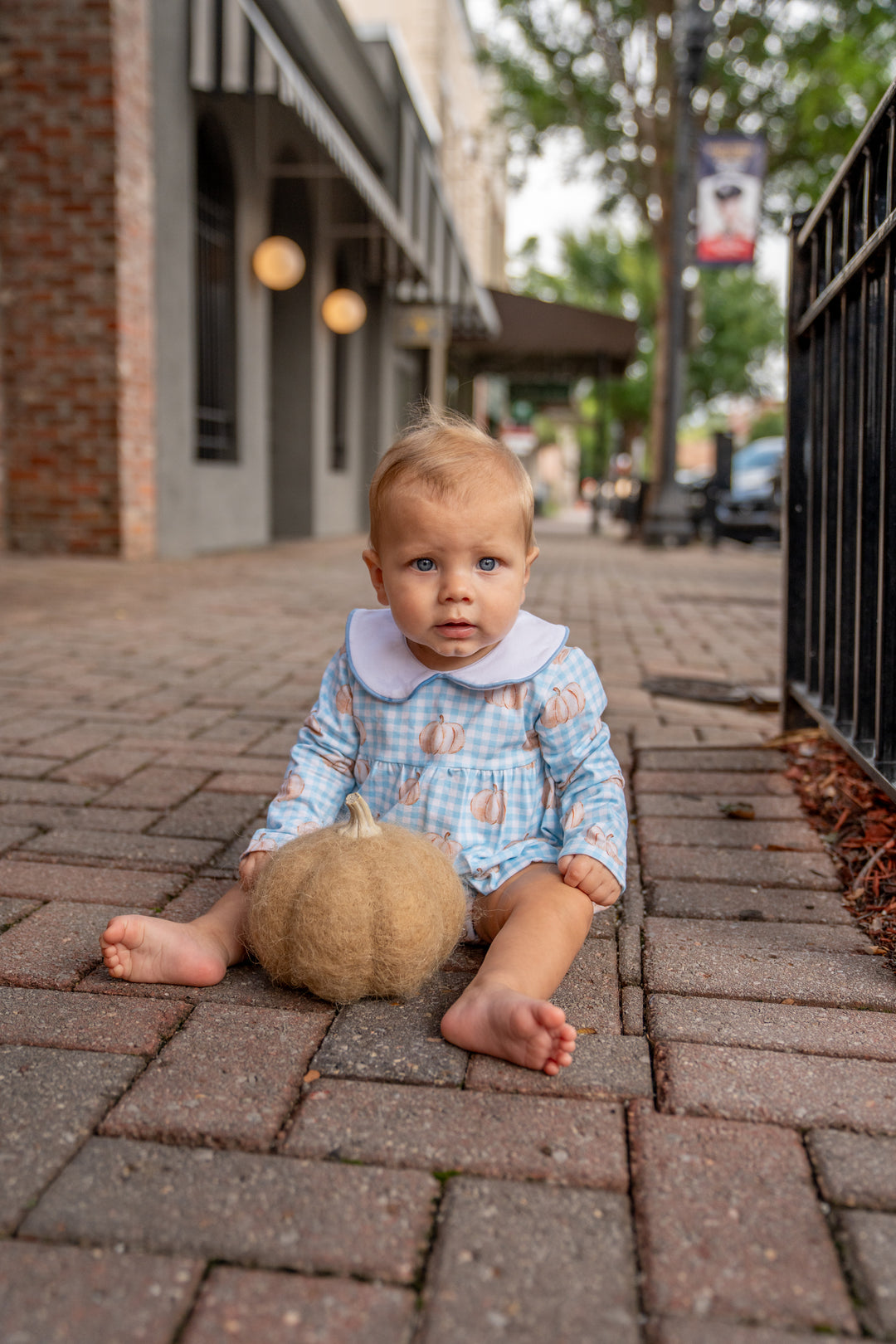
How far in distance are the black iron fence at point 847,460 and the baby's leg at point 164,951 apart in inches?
50.0

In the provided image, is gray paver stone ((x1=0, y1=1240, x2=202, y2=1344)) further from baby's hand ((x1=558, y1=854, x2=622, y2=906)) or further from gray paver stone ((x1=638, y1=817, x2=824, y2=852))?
gray paver stone ((x1=638, y1=817, x2=824, y2=852))

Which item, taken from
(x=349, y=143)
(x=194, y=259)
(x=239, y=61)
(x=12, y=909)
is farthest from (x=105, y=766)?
(x=349, y=143)

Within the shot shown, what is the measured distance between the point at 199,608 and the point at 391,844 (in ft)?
15.6

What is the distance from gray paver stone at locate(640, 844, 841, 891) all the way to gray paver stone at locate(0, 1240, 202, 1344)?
4.72 ft

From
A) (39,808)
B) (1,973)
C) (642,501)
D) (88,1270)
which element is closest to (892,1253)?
(88,1270)

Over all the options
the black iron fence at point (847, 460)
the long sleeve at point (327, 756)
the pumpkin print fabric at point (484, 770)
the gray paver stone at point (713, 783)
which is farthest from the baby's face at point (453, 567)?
the gray paver stone at point (713, 783)

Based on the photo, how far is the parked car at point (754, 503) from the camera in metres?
14.1

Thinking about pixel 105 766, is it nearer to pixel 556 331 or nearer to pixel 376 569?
pixel 376 569

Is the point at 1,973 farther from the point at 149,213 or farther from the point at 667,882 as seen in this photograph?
the point at 149,213

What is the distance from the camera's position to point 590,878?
→ 1853 mm

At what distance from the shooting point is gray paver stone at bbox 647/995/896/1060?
160 centimetres

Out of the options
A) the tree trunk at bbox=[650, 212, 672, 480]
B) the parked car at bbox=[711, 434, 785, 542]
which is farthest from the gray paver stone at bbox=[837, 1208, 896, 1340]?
the tree trunk at bbox=[650, 212, 672, 480]

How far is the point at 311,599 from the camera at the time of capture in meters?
6.95

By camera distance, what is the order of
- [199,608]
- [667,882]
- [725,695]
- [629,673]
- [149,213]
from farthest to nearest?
[149,213]
[199,608]
[629,673]
[725,695]
[667,882]
